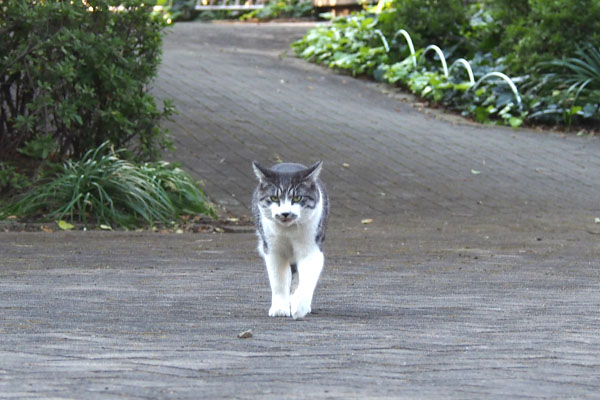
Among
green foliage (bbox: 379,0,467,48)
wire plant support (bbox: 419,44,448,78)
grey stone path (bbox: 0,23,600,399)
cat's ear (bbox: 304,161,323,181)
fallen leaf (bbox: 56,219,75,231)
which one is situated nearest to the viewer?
grey stone path (bbox: 0,23,600,399)

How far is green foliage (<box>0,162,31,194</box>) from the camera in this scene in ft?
36.0

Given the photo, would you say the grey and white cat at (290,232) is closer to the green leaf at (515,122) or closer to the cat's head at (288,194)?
the cat's head at (288,194)

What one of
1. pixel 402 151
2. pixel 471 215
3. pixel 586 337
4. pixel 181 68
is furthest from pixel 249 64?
pixel 586 337

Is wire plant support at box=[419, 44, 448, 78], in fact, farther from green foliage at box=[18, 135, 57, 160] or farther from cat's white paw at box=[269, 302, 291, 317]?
cat's white paw at box=[269, 302, 291, 317]

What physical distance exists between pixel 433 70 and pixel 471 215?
A: 27.3 ft

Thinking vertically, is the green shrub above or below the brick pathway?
above

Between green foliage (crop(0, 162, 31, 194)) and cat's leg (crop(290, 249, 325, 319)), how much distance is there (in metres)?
5.52

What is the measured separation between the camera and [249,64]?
20.9 metres

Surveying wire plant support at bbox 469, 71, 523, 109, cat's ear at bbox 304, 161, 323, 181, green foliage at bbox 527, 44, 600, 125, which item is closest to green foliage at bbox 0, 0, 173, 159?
cat's ear at bbox 304, 161, 323, 181

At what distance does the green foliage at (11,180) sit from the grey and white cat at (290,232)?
522 cm

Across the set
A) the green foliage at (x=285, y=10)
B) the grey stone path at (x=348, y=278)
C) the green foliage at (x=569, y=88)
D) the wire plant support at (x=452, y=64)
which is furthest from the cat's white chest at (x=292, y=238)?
the green foliage at (x=285, y=10)

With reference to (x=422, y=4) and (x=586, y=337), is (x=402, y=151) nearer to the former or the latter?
(x=422, y=4)

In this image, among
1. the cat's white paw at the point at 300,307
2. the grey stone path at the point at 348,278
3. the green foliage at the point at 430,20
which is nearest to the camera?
the grey stone path at the point at 348,278

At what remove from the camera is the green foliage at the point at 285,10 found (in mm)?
29719
